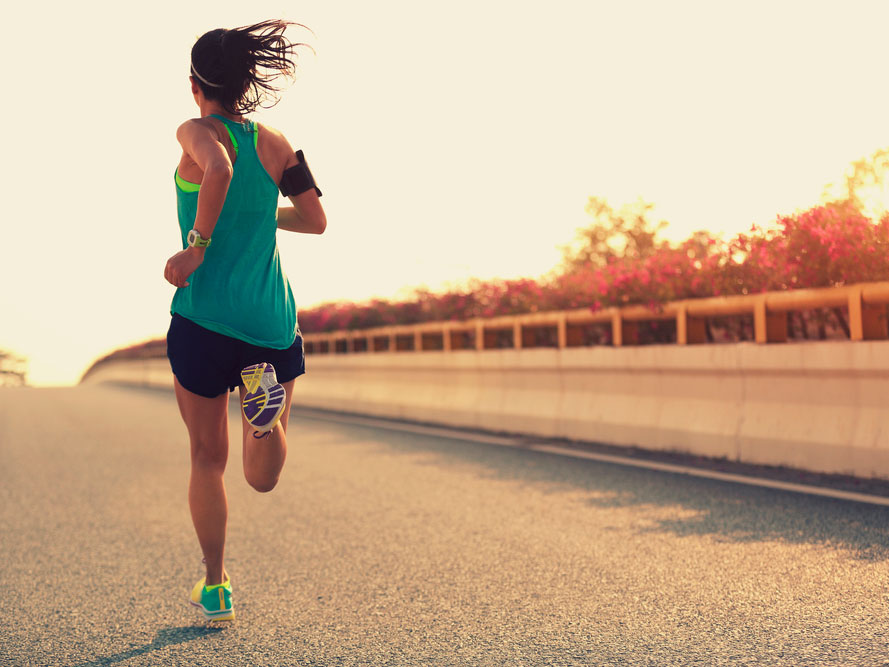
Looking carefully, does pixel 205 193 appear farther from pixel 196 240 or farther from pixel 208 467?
pixel 208 467

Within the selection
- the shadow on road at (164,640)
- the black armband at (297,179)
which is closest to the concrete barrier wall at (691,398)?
the black armband at (297,179)

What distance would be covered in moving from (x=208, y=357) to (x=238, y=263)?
1.18 ft

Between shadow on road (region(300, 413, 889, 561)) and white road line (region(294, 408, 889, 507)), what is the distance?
0.13m

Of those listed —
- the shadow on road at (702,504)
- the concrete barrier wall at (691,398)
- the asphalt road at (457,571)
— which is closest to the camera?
the asphalt road at (457,571)

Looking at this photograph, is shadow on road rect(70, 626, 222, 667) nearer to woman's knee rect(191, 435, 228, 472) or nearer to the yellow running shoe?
the yellow running shoe

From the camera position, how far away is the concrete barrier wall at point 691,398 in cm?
733

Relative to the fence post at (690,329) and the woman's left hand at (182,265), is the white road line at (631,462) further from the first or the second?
the woman's left hand at (182,265)

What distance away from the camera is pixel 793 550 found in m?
5.33

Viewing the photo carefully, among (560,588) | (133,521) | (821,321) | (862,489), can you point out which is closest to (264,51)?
(560,588)

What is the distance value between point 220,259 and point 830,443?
5257 mm

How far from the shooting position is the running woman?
3699 mm

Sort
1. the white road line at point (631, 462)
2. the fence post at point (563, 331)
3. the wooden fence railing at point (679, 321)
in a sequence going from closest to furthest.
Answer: the white road line at point (631, 462)
the wooden fence railing at point (679, 321)
the fence post at point (563, 331)

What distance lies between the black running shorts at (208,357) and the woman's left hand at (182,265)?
276 mm

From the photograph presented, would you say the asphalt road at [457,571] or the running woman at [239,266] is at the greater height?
the running woman at [239,266]
